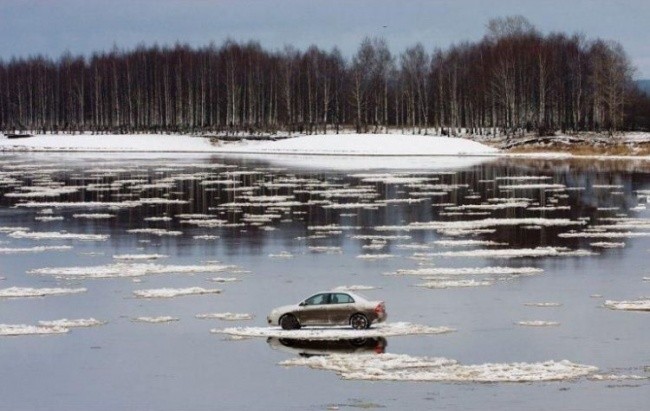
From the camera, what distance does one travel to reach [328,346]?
24.5 metres

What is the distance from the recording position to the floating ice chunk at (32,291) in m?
30.5

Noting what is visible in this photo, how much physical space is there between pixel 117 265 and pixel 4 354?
11911mm

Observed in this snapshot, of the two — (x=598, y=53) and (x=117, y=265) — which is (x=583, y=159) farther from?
(x=117, y=265)

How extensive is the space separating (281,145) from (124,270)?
87.8 meters

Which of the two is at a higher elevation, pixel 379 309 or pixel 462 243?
pixel 462 243

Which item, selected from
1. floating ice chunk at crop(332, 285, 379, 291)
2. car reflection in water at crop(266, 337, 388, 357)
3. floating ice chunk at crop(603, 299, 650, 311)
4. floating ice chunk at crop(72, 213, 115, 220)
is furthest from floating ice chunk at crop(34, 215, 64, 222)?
floating ice chunk at crop(603, 299, 650, 311)

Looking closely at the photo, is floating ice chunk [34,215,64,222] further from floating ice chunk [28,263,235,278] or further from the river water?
floating ice chunk [28,263,235,278]

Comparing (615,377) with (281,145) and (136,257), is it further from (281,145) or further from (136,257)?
(281,145)

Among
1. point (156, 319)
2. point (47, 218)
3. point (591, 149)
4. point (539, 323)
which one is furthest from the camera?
point (591, 149)

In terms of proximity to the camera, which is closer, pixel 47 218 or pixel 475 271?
pixel 475 271

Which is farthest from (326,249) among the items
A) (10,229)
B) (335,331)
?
(10,229)

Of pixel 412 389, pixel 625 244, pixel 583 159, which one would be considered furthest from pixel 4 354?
pixel 583 159

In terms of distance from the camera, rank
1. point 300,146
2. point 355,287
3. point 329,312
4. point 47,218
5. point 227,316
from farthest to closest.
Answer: point 300,146 → point 47,218 → point 355,287 → point 227,316 → point 329,312

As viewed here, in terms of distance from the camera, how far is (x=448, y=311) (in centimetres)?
2769
